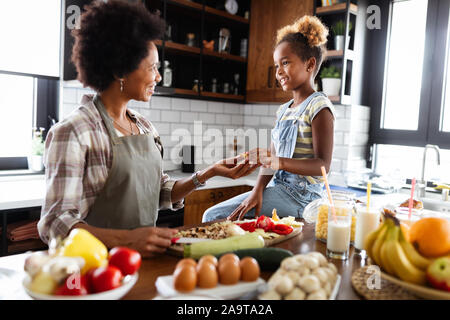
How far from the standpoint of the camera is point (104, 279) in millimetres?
939

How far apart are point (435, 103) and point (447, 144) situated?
38 centimetres

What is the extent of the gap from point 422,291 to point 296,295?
1.06 ft

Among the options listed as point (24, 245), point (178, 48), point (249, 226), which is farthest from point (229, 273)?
point (178, 48)

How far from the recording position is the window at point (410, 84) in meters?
3.60

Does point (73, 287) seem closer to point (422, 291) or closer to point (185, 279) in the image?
point (185, 279)

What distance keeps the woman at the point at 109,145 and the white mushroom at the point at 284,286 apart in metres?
0.48

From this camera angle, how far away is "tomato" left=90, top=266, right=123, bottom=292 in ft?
3.08

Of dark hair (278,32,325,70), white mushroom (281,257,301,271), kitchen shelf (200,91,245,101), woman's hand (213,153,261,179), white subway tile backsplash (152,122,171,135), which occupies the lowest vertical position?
white mushroom (281,257,301,271)

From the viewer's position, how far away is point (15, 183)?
2.96 meters

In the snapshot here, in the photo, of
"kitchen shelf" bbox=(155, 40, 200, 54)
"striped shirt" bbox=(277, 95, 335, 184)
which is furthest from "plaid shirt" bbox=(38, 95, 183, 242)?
"kitchen shelf" bbox=(155, 40, 200, 54)

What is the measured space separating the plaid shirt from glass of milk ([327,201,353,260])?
0.86 metres

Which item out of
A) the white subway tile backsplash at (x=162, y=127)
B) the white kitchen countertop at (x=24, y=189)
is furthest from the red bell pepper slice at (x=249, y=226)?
the white subway tile backsplash at (x=162, y=127)

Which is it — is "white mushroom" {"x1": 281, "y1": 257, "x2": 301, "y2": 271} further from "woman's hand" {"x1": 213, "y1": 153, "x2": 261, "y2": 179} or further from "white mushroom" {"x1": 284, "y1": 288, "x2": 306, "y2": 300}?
"woman's hand" {"x1": 213, "y1": 153, "x2": 261, "y2": 179}

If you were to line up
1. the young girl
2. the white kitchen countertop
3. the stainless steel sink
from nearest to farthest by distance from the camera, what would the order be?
the young girl
the white kitchen countertop
the stainless steel sink
